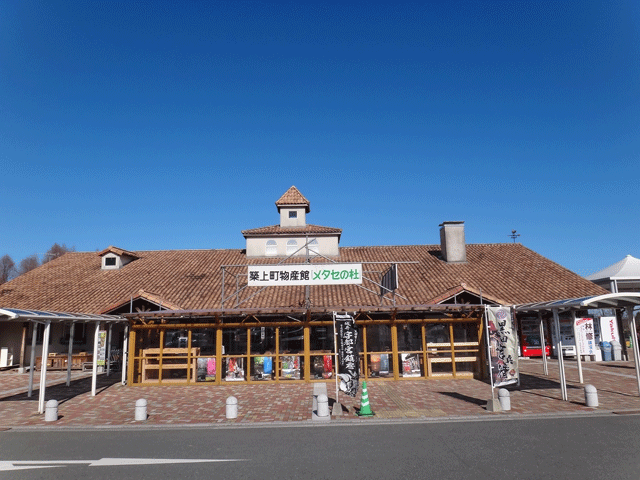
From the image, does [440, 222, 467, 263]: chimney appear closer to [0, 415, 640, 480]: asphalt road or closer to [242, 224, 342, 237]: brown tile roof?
[242, 224, 342, 237]: brown tile roof

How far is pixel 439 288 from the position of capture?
72.2 ft

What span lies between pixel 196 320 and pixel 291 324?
382 centimetres

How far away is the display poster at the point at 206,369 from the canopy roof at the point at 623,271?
76.9 feet

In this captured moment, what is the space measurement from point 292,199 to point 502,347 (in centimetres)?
1814

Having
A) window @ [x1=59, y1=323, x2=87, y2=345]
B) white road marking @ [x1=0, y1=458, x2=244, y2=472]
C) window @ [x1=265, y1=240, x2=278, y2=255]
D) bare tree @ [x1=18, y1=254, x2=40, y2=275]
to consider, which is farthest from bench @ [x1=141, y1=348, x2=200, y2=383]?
bare tree @ [x1=18, y1=254, x2=40, y2=275]

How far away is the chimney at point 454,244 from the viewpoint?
26766 millimetres

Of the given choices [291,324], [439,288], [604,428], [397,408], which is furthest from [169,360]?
[604,428]

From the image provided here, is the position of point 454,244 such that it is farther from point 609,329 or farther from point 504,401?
point 504,401

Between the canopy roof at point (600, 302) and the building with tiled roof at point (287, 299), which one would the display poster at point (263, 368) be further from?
the canopy roof at point (600, 302)

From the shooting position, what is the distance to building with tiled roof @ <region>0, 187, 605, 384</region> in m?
17.9

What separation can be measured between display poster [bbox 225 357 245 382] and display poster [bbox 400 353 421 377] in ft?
21.1

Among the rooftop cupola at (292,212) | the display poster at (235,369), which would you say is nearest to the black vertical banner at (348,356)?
the display poster at (235,369)

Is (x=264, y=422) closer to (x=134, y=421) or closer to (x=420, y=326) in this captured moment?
(x=134, y=421)

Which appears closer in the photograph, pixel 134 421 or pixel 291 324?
pixel 134 421
